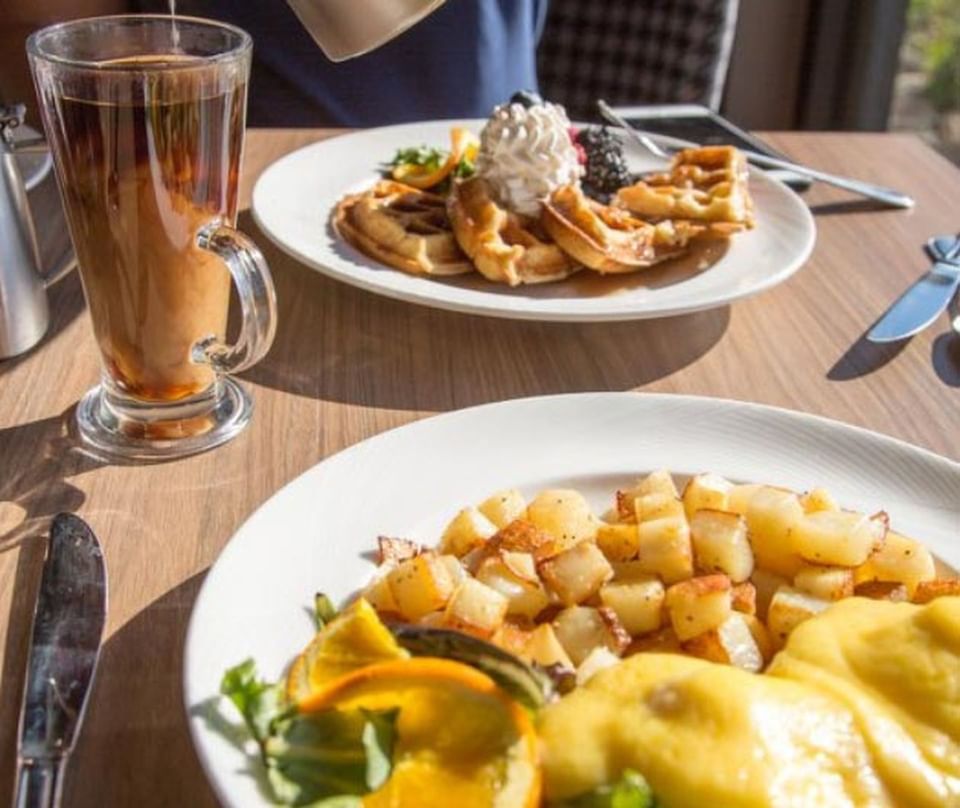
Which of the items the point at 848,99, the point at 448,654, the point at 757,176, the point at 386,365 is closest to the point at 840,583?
the point at 448,654

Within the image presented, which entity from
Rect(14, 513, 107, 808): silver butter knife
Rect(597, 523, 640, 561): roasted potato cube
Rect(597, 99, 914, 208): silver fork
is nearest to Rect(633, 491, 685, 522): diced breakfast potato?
Rect(597, 523, 640, 561): roasted potato cube

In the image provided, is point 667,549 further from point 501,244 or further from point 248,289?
point 501,244

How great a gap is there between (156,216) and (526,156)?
0.54 m

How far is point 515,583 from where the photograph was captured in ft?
2.77

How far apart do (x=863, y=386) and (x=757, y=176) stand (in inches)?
19.7

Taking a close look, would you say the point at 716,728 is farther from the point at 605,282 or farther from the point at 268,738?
the point at 605,282

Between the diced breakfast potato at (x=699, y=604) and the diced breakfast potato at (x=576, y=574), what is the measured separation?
0.17 feet

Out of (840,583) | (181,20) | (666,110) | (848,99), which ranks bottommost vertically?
(848,99)

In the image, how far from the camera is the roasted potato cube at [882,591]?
2.78 ft

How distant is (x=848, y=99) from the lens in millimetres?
3512

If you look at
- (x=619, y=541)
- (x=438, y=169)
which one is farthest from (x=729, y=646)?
(x=438, y=169)

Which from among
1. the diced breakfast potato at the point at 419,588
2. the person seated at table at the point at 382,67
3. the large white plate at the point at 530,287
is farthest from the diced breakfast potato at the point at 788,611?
the person seated at table at the point at 382,67

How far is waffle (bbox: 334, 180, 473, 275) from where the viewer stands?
1.37 metres

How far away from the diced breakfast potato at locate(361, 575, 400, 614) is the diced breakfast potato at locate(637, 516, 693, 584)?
18cm
